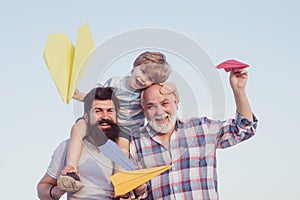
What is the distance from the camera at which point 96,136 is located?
377 cm

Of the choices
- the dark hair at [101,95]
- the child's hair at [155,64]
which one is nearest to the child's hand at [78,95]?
Result: the dark hair at [101,95]

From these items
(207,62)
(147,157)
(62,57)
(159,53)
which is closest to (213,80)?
(207,62)

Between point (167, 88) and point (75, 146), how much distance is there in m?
0.73

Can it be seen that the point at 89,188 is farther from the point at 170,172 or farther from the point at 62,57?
the point at 62,57

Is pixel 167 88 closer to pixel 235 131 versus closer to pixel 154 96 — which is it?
pixel 154 96

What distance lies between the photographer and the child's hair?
3641 millimetres

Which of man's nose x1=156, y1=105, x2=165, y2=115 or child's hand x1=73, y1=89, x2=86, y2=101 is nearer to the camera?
man's nose x1=156, y1=105, x2=165, y2=115

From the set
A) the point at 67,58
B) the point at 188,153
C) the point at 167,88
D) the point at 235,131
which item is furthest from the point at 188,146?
the point at 67,58

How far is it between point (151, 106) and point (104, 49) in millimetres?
450

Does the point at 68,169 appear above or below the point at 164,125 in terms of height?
below

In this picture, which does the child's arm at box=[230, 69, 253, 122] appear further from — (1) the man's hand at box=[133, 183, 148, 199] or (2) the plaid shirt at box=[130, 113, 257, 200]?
(1) the man's hand at box=[133, 183, 148, 199]

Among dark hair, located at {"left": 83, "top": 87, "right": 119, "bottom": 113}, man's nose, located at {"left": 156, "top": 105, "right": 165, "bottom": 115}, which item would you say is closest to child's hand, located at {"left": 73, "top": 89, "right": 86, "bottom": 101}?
dark hair, located at {"left": 83, "top": 87, "right": 119, "bottom": 113}

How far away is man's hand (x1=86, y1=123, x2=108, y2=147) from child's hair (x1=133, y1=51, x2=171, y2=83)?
46 cm

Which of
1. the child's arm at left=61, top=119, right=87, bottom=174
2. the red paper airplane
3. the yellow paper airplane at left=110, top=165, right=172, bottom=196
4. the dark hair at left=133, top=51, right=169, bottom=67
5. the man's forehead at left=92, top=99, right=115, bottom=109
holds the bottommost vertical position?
the yellow paper airplane at left=110, top=165, right=172, bottom=196
